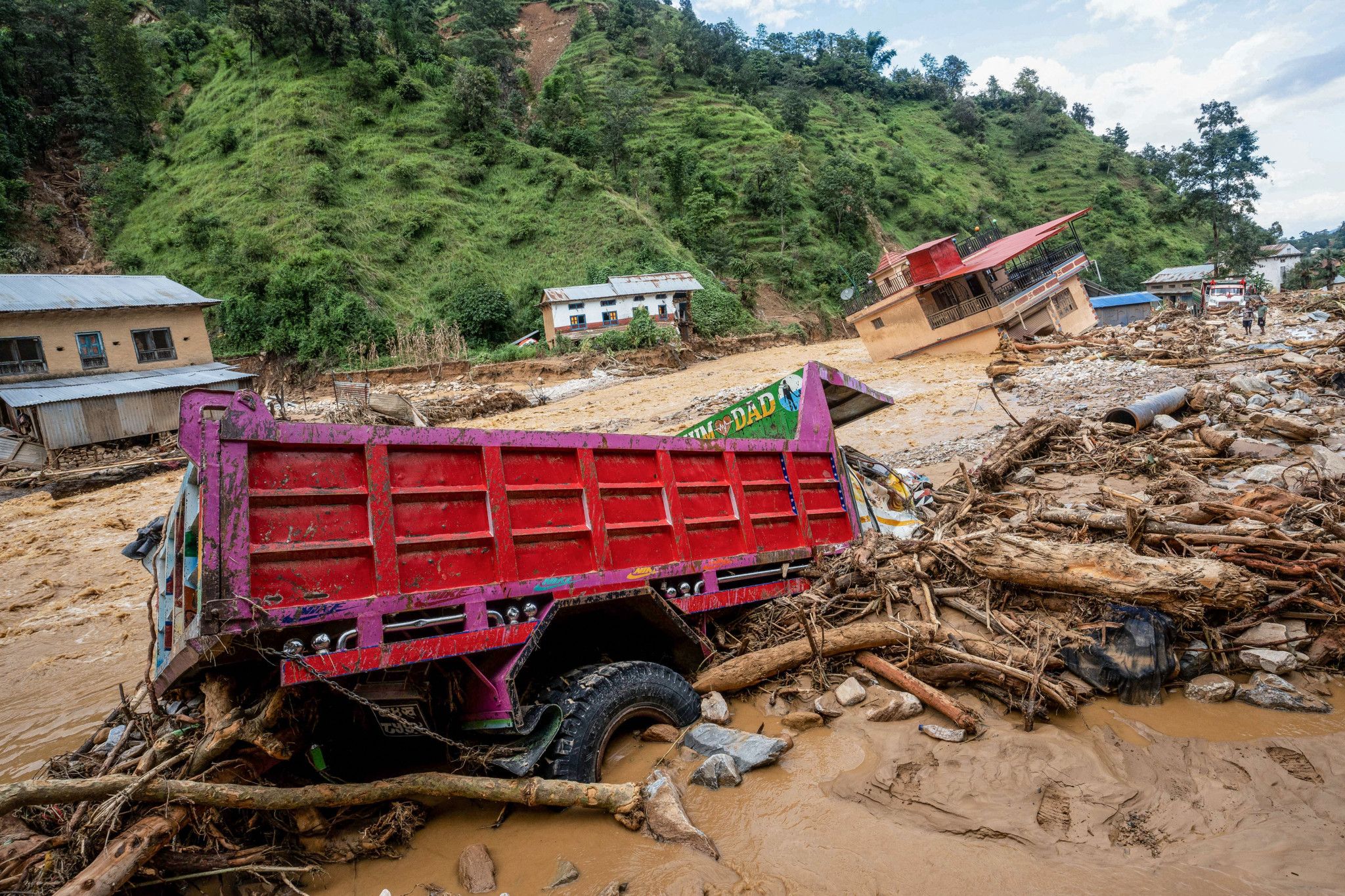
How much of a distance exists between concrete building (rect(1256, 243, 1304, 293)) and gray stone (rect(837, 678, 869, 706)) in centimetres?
6527

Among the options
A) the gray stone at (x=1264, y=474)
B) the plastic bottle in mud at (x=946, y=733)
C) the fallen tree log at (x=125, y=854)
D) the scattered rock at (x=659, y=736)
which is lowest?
the plastic bottle in mud at (x=946, y=733)

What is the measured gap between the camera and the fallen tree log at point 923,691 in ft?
12.5

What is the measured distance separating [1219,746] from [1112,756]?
1.66 feet

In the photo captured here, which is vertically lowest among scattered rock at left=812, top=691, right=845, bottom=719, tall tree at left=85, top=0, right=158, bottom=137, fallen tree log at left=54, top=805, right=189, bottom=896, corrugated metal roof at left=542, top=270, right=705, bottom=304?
scattered rock at left=812, top=691, right=845, bottom=719

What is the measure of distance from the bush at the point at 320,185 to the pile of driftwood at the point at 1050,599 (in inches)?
1740

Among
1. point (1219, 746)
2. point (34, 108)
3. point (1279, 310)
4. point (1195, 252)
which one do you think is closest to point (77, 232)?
point (34, 108)

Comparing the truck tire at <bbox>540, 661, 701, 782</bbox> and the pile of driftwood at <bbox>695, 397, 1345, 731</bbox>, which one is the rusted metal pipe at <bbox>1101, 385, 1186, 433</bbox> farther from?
the truck tire at <bbox>540, 661, 701, 782</bbox>

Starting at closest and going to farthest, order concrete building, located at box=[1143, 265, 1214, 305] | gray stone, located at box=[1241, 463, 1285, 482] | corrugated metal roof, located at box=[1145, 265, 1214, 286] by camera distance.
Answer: gray stone, located at box=[1241, 463, 1285, 482] < concrete building, located at box=[1143, 265, 1214, 305] < corrugated metal roof, located at box=[1145, 265, 1214, 286]

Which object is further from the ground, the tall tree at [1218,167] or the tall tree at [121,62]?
the tall tree at [121,62]

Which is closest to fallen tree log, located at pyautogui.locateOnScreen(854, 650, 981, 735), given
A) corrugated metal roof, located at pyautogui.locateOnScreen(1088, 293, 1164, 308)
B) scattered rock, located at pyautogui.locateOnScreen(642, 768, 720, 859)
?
scattered rock, located at pyautogui.locateOnScreen(642, 768, 720, 859)

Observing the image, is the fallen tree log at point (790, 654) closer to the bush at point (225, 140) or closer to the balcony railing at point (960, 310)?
the balcony railing at point (960, 310)

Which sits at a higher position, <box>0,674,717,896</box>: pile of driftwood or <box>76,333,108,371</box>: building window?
<box>76,333,108,371</box>: building window

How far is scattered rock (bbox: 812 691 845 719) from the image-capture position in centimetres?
420

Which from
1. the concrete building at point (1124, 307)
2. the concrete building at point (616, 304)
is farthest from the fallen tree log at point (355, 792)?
the concrete building at point (1124, 307)
